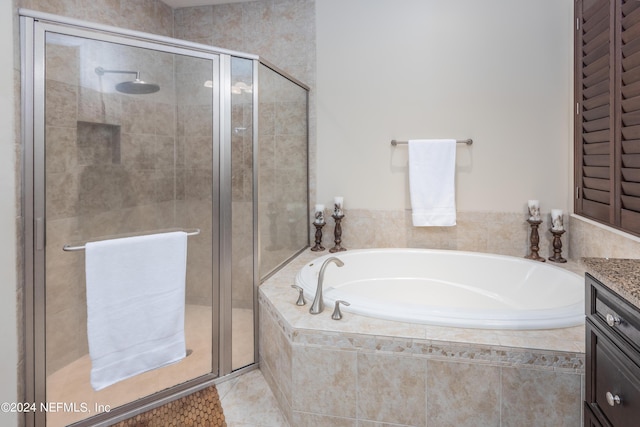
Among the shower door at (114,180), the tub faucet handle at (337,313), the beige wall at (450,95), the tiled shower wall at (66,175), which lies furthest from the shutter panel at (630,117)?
the tiled shower wall at (66,175)

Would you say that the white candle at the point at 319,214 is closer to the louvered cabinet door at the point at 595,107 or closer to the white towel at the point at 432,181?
the white towel at the point at 432,181

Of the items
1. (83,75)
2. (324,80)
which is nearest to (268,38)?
(324,80)

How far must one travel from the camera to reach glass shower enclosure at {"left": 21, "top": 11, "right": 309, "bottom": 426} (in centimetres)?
143

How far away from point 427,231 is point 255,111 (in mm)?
1497

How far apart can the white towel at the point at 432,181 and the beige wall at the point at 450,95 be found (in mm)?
110

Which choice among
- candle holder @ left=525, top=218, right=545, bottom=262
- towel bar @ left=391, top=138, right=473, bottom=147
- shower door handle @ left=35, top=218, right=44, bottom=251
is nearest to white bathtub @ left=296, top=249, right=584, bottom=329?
candle holder @ left=525, top=218, right=545, bottom=262

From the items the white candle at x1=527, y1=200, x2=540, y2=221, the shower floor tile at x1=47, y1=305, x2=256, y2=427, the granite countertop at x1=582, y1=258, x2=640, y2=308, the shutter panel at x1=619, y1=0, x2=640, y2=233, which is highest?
the shutter panel at x1=619, y1=0, x2=640, y2=233

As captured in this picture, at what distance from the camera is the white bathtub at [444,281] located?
1896 mm

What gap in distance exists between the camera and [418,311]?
1501 mm

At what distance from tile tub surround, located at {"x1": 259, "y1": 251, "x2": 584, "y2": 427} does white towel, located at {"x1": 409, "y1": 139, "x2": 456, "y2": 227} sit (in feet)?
3.91

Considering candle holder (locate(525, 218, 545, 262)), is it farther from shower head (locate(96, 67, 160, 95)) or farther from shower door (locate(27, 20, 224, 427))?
shower head (locate(96, 67, 160, 95))

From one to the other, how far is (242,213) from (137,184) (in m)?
0.54

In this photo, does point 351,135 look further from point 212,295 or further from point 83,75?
point 83,75

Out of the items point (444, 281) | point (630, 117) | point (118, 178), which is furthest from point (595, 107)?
point (118, 178)
